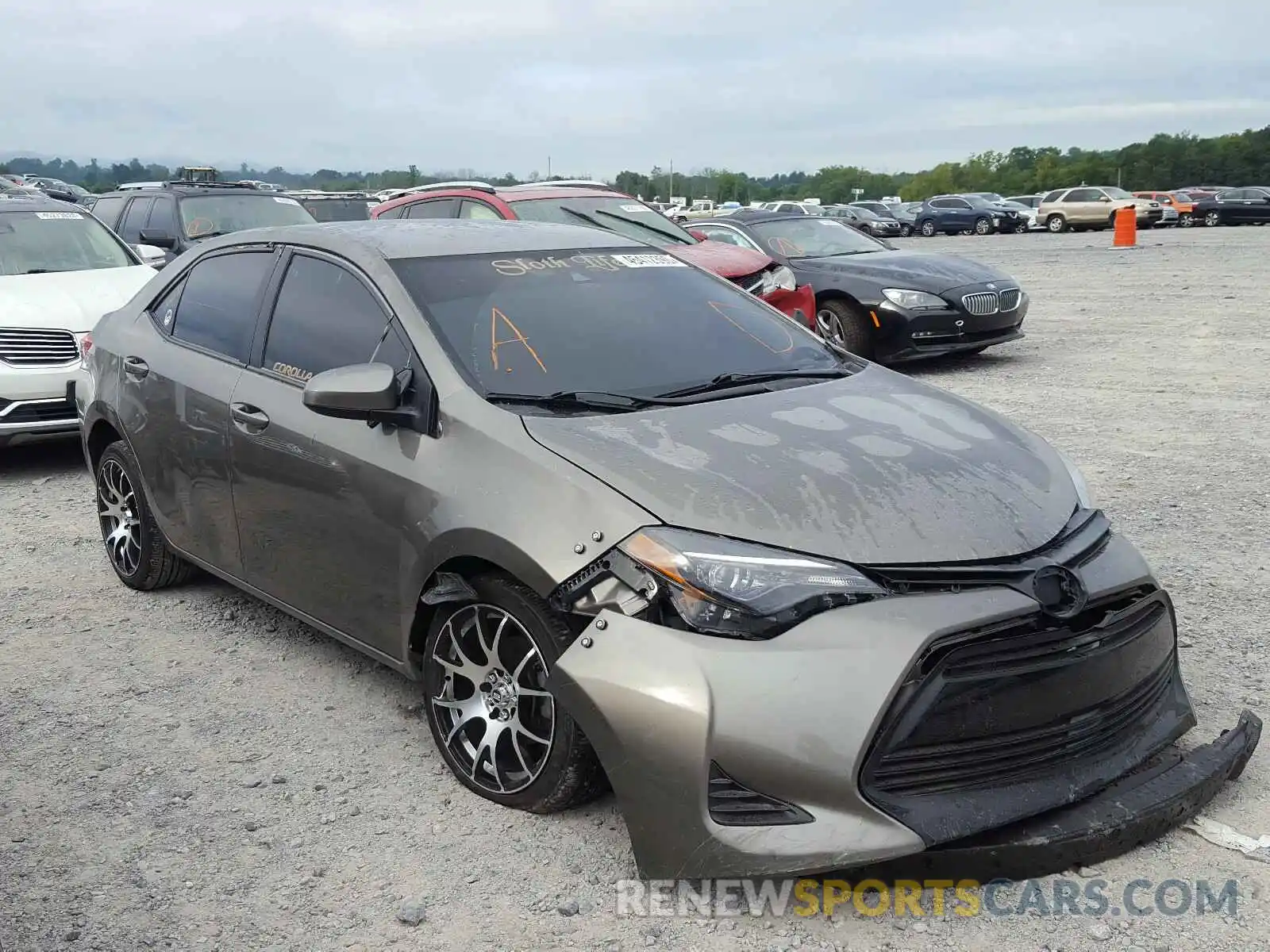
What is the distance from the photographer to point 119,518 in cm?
547

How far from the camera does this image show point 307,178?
134 ft

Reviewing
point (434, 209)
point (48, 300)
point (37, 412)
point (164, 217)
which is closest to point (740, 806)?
point (37, 412)

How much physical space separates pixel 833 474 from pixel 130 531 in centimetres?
358

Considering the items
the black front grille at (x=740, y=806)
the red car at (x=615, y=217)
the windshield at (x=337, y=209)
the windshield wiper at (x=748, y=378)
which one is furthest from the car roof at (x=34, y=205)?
the black front grille at (x=740, y=806)

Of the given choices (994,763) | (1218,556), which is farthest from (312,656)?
(1218,556)

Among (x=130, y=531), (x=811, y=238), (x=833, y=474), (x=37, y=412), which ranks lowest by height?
(x=130, y=531)

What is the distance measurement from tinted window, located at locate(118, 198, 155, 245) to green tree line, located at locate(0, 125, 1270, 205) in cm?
2830

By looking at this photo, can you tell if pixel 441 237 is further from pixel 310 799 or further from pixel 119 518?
pixel 119 518

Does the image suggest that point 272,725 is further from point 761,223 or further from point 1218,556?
point 761,223

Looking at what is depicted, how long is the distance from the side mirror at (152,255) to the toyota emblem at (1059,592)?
863cm

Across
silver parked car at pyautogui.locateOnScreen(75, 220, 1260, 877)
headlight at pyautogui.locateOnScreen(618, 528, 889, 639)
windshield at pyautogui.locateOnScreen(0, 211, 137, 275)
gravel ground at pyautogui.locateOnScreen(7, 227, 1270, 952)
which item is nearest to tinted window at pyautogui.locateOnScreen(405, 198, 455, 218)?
windshield at pyautogui.locateOnScreen(0, 211, 137, 275)

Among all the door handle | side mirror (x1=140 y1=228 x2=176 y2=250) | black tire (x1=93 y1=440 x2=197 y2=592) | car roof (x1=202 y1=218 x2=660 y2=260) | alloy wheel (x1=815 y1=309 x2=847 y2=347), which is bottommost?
black tire (x1=93 y1=440 x2=197 y2=592)

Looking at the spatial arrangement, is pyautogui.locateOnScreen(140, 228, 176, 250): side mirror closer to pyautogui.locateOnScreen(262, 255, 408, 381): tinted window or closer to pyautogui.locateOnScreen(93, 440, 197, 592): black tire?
pyautogui.locateOnScreen(93, 440, 197, 592): black tire

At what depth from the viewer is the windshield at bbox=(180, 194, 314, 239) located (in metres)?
12.4
